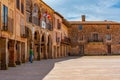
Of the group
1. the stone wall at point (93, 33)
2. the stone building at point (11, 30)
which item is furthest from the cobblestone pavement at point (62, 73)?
the stone wall at point (93, 33)

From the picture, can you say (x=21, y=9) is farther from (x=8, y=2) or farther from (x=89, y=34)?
(x=89, y=34)

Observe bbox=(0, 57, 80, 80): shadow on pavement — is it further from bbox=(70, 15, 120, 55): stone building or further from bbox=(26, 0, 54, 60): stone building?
bbox=(70, 15, 120, 55): stone building

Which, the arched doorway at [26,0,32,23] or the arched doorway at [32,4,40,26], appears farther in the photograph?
the arched doorway at [32,4,40,26]

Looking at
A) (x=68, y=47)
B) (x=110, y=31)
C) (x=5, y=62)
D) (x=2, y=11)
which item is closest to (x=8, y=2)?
(x=2, y=11)

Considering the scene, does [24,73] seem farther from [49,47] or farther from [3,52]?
[49,47]

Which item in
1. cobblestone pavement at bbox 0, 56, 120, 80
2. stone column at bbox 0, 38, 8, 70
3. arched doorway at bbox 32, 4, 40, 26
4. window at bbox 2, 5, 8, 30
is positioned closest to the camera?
cobblestone pavement at bbox 0, 56, 120, 80

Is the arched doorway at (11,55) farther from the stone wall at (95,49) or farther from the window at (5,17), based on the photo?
the stone wall at (95,49)

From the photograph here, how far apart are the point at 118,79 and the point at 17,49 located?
1791 centimetres

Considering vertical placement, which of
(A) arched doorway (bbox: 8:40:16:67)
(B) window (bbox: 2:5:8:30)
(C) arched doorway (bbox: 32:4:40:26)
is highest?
(C) arched doorway (bbox: 32:4:40:26)

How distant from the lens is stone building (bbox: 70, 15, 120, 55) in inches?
3430

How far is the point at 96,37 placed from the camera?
287 ft

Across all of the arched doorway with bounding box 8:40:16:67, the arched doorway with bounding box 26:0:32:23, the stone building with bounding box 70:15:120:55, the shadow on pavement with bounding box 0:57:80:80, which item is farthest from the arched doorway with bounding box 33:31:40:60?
the stone building with bounding box 70:15:120:55

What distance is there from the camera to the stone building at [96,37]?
3430 inches

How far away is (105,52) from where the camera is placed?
86812mm
